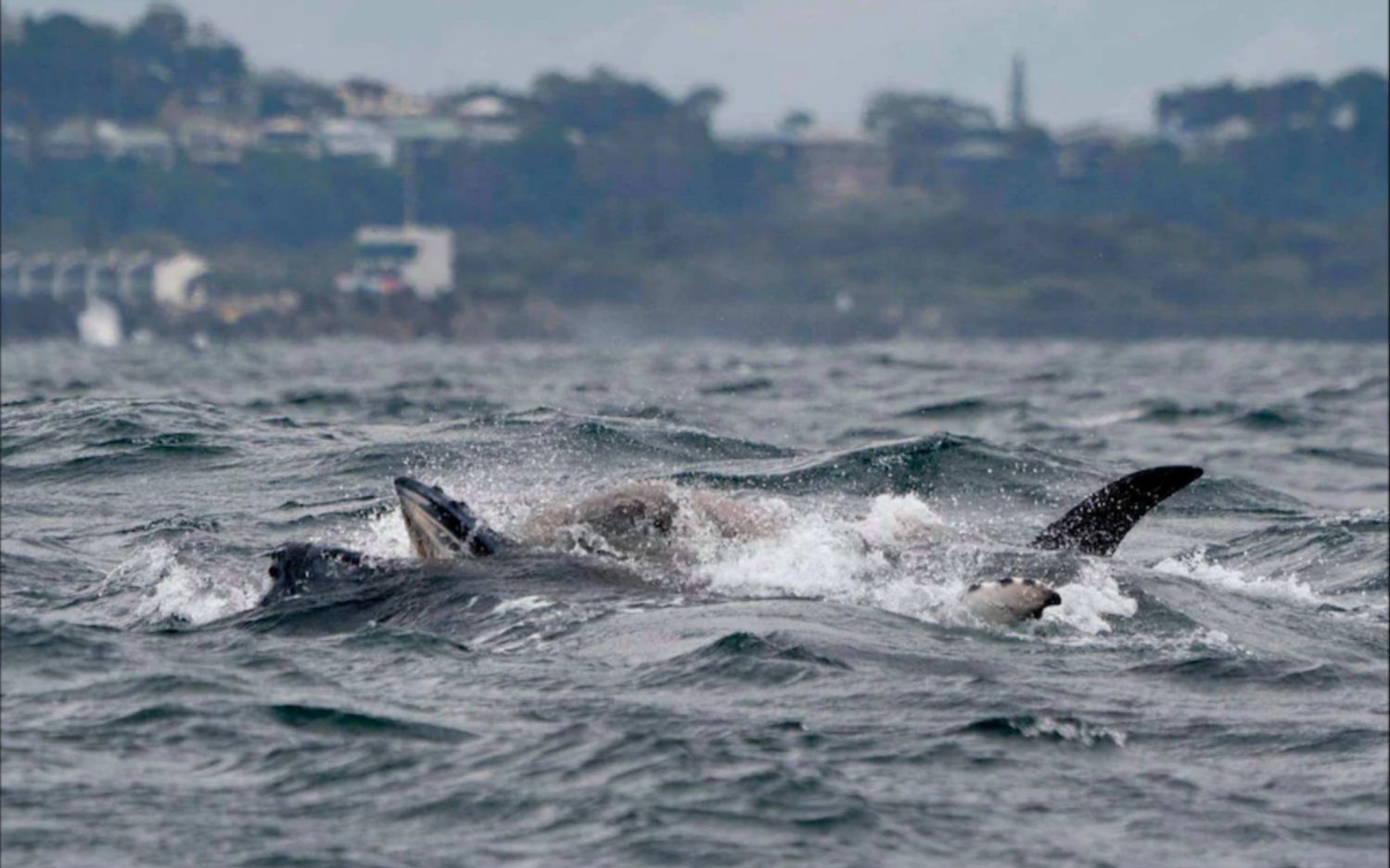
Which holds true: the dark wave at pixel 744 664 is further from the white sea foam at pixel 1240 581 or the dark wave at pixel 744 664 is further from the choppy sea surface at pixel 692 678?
the white sea foam at pixel 1240 581

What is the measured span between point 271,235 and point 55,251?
24.7 meters

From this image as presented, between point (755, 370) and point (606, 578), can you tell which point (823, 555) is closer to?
point (606, 578)

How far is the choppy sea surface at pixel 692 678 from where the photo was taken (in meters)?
10.8

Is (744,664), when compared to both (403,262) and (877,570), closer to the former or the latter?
(877,570)

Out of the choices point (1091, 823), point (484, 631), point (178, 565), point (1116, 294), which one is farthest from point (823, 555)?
point (1116, 294)

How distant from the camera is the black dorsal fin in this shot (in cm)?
1578

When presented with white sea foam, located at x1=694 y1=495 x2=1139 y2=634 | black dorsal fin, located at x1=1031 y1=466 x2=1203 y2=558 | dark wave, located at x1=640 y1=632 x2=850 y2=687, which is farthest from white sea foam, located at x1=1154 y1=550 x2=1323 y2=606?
dark wave, located at x1=640 y1=632 x2=850 y2=687

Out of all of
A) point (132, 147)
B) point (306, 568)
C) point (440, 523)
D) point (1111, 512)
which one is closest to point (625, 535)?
point (440, 523)

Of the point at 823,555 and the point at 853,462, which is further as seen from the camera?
the point at 853,462

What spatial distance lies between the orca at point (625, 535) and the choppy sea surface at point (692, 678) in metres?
0.23

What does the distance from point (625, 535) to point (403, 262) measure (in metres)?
159

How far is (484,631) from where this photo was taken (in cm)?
1416

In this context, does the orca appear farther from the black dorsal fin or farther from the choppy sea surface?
the choppy sea surface

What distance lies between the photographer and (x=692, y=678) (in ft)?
43.3
